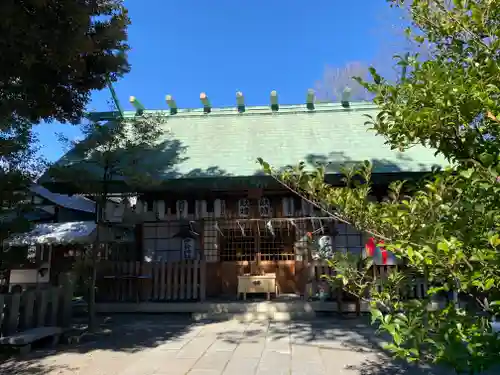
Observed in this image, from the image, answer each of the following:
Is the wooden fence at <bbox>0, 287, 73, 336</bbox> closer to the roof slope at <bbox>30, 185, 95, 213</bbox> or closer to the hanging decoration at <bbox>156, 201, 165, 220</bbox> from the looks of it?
the hanging decoration at <bbox>156, 201, 165, 220</bbox>

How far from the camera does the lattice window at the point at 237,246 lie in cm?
1129

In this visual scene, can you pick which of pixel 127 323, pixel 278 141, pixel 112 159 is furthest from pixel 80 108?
pixel 278 141

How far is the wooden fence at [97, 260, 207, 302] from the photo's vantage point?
Result: 31.7ft

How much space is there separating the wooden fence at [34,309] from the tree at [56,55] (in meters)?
2.88

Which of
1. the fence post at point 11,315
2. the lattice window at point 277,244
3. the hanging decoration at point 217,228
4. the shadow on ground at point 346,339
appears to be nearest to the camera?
the shadow on ground at point 346,339

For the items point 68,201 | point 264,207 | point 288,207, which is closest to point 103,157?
point 264,207

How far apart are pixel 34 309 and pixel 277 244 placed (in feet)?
21.2

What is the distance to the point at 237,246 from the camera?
449 inches

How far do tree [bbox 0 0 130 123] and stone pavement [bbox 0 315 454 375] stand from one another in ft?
11.5

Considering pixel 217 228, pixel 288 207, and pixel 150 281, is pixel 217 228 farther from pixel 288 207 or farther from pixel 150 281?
pixel 150 281

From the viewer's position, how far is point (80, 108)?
254 inches

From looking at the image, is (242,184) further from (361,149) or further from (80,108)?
(80,108)

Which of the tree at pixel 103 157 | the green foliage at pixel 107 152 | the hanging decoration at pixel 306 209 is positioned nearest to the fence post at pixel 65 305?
the tree at pixel 103 157

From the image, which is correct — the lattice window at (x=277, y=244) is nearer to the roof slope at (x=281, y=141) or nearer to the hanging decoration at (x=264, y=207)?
the hanging decoration at (x=264, y=207)
